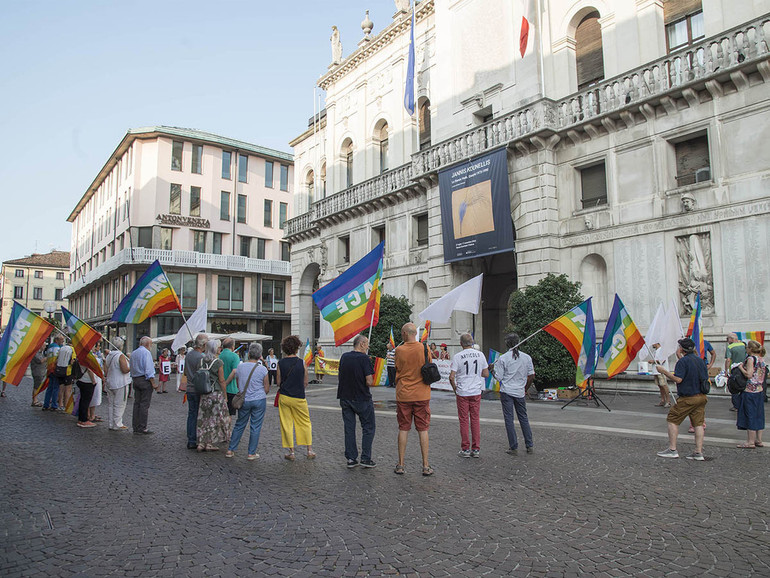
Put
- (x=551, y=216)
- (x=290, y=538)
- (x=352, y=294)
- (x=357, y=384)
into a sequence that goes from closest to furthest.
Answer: (x=290, y=538), (x=357, y=384), (x=352, y=294), (x=551, y=216)

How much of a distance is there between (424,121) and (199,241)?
28026 mm

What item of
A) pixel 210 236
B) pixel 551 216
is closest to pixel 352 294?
pixel 551 216

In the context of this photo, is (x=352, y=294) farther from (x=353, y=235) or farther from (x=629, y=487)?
(x=353, y=235)

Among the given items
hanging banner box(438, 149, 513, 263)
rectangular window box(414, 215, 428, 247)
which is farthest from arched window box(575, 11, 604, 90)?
rectangular window box(414, 215, 428, 247)

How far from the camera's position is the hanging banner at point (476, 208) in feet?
67.0

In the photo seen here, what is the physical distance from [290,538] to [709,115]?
16.4 meters

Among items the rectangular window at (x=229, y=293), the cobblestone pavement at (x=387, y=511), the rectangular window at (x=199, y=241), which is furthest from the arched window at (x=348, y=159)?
the cobblestone pavement at (x=387, y=511)

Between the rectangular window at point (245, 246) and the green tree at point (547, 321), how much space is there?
37795 millimetres

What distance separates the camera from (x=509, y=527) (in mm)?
5195

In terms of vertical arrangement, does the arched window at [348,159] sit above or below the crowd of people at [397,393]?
above

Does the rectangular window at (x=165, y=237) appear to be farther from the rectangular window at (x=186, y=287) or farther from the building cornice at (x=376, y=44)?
the building cornice at (x=376, y=44)

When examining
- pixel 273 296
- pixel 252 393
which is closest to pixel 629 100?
pixel 252 393

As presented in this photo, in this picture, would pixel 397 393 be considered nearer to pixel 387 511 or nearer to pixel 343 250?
pixel 387 511

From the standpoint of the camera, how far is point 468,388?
859 centimetres
